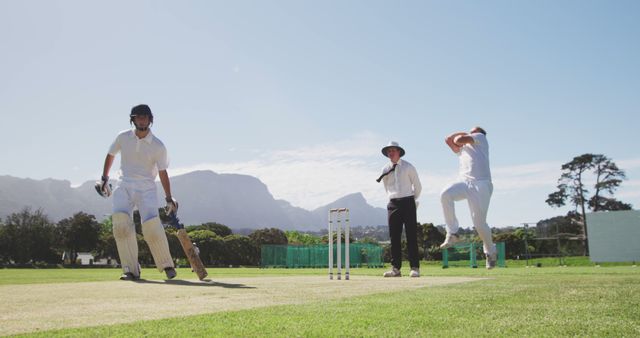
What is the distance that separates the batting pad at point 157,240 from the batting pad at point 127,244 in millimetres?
225

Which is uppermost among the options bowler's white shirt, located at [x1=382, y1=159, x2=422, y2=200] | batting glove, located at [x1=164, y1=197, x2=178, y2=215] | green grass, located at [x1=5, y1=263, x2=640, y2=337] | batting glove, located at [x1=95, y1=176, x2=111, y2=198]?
bowler's white shirt, located at [x1=382, y1=159, x2=422, y2=200]

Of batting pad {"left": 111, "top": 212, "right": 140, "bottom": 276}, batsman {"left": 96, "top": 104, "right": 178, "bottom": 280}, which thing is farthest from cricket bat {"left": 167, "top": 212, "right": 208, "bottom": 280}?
batting pad {"left": 111, "top": 212, "right": 140, "bottom": 276}

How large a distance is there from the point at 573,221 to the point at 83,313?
247 feet

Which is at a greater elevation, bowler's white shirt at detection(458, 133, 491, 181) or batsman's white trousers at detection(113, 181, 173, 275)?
bowler's white shirt at detection(458, 133, 491, 181)

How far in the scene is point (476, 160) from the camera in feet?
28.9

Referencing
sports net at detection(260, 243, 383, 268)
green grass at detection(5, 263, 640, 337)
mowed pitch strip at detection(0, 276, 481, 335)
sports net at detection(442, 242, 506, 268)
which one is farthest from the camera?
sports net at detection(260, 243, 383, 268)

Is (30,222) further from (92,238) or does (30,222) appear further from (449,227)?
(449,227)

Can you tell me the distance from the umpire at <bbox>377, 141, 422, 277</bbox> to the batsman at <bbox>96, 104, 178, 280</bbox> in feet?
14.8

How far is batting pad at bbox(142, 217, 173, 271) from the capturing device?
8234 mm

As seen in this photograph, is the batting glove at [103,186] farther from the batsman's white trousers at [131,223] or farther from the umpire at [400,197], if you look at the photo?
the umpire at [400,197]

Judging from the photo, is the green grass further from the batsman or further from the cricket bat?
the batsman

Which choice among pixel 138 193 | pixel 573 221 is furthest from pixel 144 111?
pixel 573 221

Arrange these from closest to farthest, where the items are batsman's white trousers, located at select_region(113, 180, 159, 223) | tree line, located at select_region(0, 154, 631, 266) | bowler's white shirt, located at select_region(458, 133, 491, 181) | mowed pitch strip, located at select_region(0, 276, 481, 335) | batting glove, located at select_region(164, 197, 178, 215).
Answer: mowed pitch strip, located at select_region(0, 276, 481, 335)
batsman's white trousers, located at select_region(113, 180, 159, 223)
batting glove, located at select_region(164, 197, 178, 215)
bowler's white shirt, located at select_region(458, 133, 491, 181)
tree line, located at select_region(0, 154, 631, 266)

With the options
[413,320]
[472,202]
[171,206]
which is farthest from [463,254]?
[413,320]
